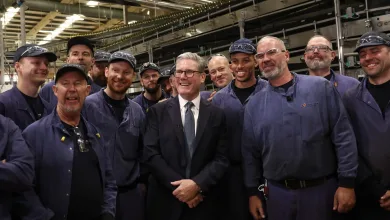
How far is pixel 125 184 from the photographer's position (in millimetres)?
2576

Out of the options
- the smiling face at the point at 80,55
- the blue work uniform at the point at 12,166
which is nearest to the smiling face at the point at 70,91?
the blue work uniform at the point at 12,166

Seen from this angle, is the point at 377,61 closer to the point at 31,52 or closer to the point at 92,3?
the point at 31,52

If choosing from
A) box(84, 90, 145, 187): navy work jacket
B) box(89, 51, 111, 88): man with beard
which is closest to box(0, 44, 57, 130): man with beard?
box(84, 90, 145, 187): navy work jacket

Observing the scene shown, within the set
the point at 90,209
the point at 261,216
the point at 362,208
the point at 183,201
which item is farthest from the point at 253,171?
the point at 90,209

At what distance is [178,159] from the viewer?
237 centimetres

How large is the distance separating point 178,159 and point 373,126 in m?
1.29

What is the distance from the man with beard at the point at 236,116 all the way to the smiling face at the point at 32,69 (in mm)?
1314

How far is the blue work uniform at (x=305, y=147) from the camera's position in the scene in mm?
2256

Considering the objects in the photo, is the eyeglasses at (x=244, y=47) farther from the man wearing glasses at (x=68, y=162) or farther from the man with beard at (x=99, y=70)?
the man with beard at (x=99, y=70)

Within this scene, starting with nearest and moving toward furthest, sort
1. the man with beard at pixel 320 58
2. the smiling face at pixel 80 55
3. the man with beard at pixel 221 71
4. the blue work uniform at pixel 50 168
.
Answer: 1. the blue work uniform at pixel 50 168
2. the man with beard at pixel 320 58
3. the smiling face at pixel 80 55
4. the man with beard at pixel 221 71

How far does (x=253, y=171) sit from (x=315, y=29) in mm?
2140

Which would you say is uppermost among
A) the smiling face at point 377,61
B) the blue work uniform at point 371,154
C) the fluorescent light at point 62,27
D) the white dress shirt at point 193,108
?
the fluorescent light at point 62,27

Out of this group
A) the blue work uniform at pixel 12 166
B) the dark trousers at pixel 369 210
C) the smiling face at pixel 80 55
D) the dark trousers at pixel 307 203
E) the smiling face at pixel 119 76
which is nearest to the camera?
the blue work uniform at pixel 12 166

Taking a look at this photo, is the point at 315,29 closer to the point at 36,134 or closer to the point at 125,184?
the point at 125,184
